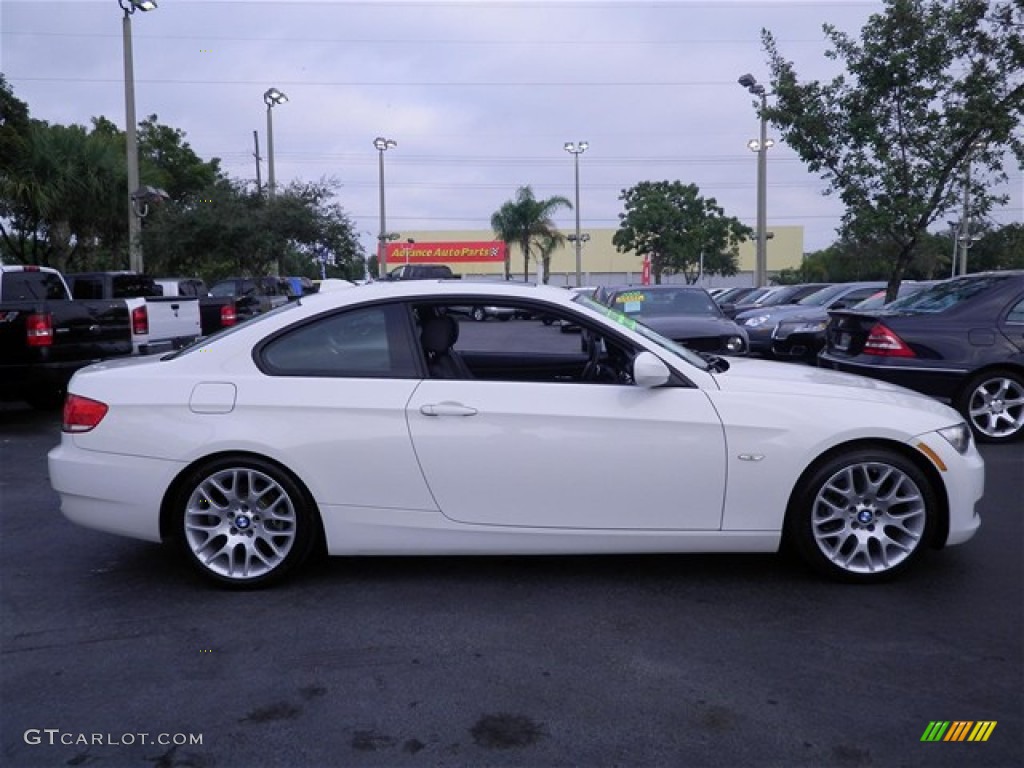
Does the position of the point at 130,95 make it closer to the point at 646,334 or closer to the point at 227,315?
the point at 227,315

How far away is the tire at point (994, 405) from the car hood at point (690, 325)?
3.67 metres

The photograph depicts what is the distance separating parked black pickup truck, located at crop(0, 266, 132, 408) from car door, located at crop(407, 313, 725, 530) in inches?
259

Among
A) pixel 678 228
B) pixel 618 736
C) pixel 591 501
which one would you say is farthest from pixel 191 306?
pixel 678 228

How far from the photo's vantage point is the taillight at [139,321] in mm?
11188

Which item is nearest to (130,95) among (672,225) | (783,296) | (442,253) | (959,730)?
(783,296)

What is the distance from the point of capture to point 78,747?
3027 millimetres

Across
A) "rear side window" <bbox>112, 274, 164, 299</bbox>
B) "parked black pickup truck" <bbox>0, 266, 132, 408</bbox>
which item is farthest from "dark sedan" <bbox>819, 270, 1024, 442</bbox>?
"rear side window" <bbox>112, 274, 164, 299</bbox>

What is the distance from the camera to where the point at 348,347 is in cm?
447

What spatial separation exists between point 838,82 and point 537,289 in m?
10.4

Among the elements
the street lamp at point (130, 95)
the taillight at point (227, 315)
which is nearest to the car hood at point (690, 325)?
the taillight at point (227, 315)

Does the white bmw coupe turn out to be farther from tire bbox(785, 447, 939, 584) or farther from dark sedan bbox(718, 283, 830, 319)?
dark sedan bbox(718, 283, 830, 319)

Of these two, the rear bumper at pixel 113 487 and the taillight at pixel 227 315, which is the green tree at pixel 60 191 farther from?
the rear bumper at pixel 113 487

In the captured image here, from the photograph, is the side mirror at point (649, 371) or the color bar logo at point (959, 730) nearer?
the color bar logo at point (959, 730)

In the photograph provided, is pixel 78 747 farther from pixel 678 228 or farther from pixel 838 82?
pixel 678 228
